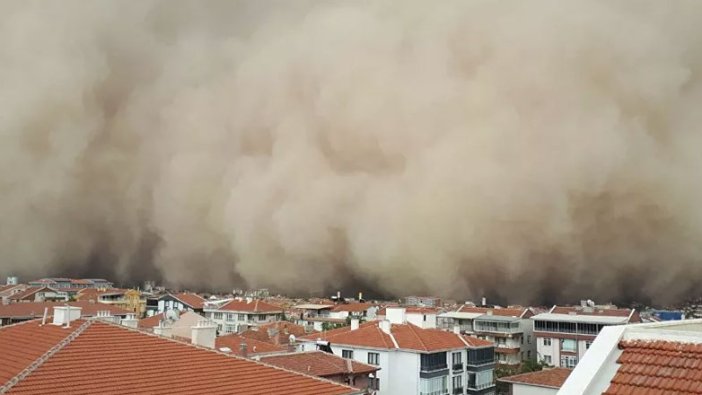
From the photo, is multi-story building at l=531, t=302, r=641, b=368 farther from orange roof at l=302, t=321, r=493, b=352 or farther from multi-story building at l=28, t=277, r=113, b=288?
multi-story building at l=28, t=277, r=113, b=288

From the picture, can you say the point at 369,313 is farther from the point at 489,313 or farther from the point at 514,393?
the point at 514,393

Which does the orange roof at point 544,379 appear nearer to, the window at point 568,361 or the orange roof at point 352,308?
the window at point 568,361

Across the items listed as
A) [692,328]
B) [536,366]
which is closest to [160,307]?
[536,366]

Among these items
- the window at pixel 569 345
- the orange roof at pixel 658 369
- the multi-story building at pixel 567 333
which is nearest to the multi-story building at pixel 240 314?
the multi-story building at pixel 567 333

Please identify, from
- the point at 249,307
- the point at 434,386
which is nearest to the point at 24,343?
the point at 434,386

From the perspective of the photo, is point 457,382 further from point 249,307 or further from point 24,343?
point 249,307

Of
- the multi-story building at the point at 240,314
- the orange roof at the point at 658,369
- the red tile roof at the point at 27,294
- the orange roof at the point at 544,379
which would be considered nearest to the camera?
the orange roof at the point at 658,369

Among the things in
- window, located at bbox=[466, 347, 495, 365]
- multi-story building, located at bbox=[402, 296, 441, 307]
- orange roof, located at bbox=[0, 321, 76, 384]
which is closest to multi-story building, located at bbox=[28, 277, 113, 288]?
multi-story building, located at bbox=[402, 296, 441, 307]
